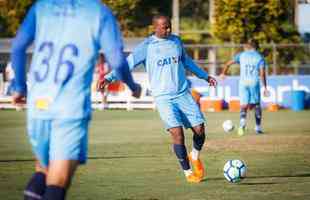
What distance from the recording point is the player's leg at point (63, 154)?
23.3 ft

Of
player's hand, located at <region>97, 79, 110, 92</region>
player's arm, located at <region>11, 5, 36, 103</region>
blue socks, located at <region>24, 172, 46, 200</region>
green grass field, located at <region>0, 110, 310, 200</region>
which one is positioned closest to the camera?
player's arm, located at <region>11, 5, 36, 103</region>

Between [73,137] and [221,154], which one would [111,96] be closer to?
[221,154]

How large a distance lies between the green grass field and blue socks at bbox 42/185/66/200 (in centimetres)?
414

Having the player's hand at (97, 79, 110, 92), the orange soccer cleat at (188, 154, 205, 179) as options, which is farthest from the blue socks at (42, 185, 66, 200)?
the orange soccer cleat at (188, 154, 205, 179)

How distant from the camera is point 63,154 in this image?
7129 mm

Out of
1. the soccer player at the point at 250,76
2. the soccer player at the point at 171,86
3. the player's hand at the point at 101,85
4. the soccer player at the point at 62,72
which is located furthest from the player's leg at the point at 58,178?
the soccer player at the point at 250,76

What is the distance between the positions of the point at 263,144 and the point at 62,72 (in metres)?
12.7

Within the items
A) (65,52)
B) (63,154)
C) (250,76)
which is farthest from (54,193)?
(250,76)

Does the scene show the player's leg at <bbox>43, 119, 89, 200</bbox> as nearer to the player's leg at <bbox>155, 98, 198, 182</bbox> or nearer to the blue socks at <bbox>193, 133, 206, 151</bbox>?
the player's leg at <bbox>155, 98, 198, 182</bbox>

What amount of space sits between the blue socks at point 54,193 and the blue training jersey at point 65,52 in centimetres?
54

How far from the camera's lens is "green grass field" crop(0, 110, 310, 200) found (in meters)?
11.8

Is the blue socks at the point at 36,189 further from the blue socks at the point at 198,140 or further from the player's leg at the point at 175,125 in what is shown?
the blue socks at the point at 198,140

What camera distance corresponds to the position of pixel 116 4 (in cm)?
4697

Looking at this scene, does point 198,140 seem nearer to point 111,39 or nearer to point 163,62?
point 163,62
